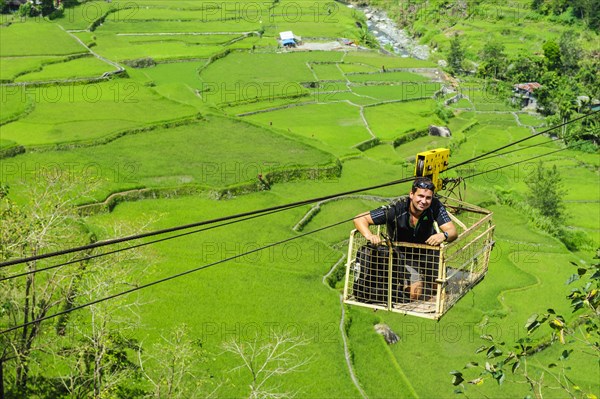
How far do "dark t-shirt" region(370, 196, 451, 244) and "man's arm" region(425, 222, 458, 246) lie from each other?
117 mm

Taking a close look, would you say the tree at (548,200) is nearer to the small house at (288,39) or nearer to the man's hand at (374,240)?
the man's hand at (374,240)

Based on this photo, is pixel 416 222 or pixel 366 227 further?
pixel 416 222

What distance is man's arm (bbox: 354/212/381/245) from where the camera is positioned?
906cm

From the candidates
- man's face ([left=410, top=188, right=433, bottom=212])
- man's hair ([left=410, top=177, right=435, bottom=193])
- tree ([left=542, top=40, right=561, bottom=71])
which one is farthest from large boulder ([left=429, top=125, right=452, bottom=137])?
man's hair ([left=410, top=177, right=435, bottom=193])

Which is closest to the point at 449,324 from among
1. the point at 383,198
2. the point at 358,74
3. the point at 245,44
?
the point at 383,198

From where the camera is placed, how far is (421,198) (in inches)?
356

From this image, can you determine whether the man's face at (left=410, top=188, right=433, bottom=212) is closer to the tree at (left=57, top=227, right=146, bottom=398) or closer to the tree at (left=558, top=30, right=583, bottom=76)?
the tree at (left=57, top=227, right=146, bottom=398)

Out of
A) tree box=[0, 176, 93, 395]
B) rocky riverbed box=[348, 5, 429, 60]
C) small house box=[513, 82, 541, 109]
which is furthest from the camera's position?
rocky riverbed box=[348, 5, 429, 60]

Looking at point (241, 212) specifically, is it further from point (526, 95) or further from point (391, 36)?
point (391, 36)

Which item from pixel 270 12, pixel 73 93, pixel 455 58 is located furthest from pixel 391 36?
pixel 73 93

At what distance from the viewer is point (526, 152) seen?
47812mm

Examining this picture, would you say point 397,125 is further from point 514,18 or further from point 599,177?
point 514,18

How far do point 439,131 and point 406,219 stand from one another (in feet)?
123

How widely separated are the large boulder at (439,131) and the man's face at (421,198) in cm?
3779
